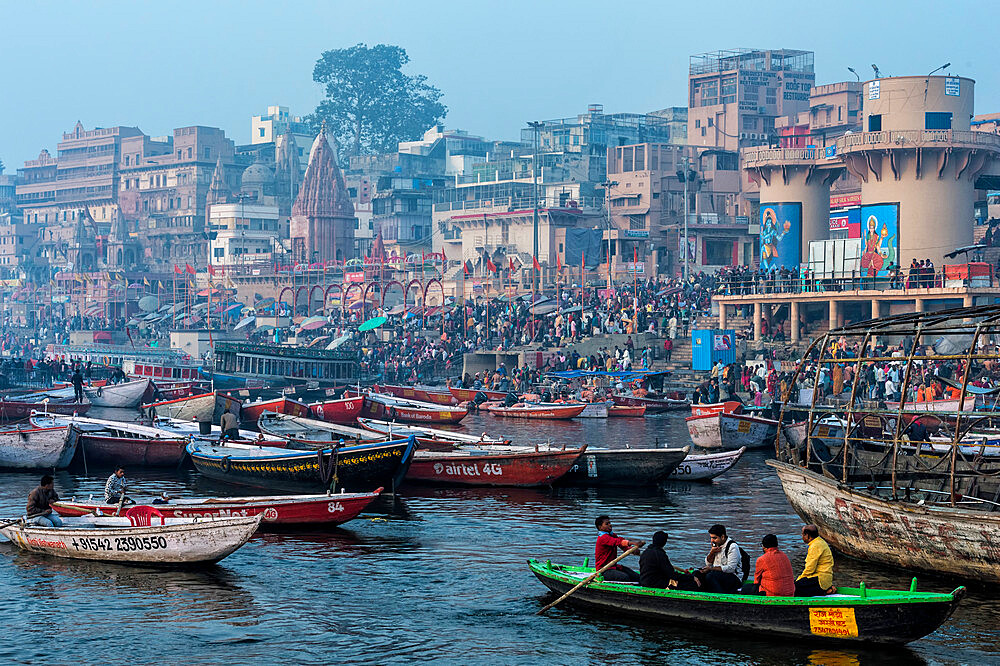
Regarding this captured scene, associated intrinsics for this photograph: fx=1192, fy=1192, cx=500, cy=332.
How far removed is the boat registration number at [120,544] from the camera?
18.7m

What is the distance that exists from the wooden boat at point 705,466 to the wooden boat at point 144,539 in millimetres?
11790

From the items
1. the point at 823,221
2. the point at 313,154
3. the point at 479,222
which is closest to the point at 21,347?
the point at 313,154

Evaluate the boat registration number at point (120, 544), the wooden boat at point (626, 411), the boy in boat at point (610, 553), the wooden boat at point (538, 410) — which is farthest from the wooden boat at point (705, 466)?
the wooden boat at point (626, 411)

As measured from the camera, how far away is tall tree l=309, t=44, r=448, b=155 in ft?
485

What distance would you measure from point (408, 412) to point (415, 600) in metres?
25.4

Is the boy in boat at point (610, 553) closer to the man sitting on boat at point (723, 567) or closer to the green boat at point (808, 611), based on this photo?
the green boat at point (808, 611)

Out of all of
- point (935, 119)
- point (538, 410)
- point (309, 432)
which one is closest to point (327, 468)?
point (309, 432)

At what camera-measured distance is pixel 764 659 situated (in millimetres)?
14242

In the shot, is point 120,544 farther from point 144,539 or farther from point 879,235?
point 879,235

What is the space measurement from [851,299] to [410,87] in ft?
367

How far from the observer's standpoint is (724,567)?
1515 centimetres

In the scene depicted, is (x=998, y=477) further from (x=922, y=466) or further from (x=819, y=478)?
(x=819, y=478)

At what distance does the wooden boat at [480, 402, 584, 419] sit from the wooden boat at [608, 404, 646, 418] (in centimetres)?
137

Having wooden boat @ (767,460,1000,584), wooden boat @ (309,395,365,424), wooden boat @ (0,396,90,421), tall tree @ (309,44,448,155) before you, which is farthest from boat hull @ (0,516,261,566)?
tall tree @ (309,44,448,155)
